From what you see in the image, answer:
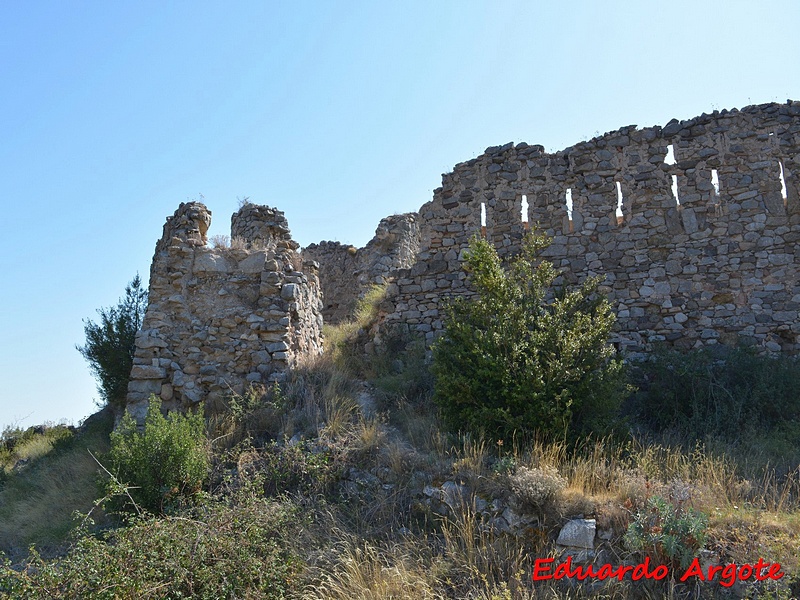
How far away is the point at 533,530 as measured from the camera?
21.9 ft

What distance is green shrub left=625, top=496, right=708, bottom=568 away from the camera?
19.4ft

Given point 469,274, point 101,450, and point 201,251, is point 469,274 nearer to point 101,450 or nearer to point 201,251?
point 201,251

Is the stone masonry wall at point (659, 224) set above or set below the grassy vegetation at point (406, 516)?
above

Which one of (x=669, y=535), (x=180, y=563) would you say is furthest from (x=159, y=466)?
(x=669, y=535)

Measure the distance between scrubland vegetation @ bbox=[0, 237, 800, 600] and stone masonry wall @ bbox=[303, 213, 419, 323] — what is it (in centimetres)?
621

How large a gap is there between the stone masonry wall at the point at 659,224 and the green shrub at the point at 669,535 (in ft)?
17.8

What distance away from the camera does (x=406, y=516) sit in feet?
23.7

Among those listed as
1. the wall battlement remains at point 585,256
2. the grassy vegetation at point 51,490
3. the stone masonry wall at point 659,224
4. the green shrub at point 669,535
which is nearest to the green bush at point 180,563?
the grassy vegetation at point 51,490

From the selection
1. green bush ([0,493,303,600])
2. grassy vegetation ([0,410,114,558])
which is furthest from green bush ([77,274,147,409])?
green bush ([0,493,303,600])

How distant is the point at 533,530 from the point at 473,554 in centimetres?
71

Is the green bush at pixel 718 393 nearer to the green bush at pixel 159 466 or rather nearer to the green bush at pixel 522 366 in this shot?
the green bush at pixel 522 366

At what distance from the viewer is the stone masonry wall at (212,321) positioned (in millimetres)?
10391

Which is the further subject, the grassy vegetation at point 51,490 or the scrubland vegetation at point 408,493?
the grassy vegetation at point 51,490

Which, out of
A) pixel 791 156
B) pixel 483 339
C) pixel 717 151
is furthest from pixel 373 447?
pixel 791 156
